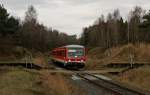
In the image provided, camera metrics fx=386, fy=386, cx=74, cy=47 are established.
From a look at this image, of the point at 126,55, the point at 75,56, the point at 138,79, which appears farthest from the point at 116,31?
the point at 138,79

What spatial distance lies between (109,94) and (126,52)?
39687 millimetres

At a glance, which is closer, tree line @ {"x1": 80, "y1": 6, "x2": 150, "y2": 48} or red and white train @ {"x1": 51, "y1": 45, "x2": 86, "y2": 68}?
red and white train @ {"x1": 51, "y1": 45, "x2": 86, "y2": 68}

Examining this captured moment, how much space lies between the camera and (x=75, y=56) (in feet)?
142

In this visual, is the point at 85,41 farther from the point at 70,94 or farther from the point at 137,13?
the point at 70,94

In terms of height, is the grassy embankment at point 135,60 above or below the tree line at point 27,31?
below

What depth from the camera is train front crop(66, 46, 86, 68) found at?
4294 cm

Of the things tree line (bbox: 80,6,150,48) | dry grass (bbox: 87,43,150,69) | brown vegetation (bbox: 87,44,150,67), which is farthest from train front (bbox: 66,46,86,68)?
tree line (bbox: 80,6,150,48)

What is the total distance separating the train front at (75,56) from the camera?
4294cm

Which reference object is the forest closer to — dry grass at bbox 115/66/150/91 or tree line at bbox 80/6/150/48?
tree line at bbox 80/6/150/48

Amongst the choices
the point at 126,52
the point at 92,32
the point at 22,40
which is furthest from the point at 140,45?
the point at 92,32

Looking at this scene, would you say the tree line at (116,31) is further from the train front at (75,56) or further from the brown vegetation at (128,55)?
the train front at (75,56)

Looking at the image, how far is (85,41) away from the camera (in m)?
142

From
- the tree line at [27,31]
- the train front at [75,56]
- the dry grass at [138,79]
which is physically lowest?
the dry grass at [138,79]

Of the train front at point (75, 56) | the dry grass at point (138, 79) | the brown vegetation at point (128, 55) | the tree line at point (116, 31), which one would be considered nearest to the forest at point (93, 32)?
the tree line at point (116, 31)
